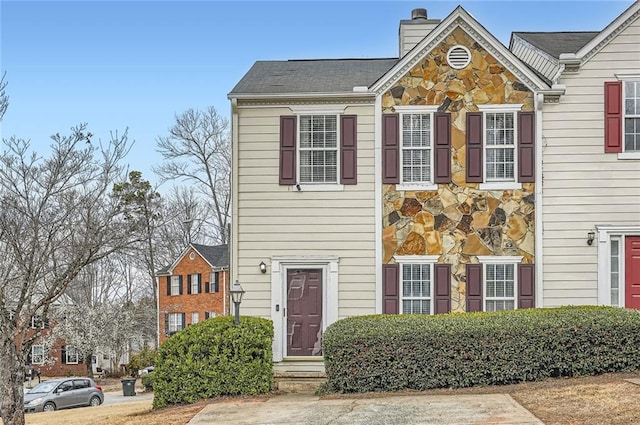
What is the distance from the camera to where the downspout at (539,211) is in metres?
15.2

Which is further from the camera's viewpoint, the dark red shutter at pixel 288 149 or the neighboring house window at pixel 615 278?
the dark red shutter at pixel 288 149

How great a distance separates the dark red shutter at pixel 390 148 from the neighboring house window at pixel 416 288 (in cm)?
171

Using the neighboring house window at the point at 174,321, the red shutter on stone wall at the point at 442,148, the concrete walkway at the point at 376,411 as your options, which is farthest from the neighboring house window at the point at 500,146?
the neighboring house window at the point at 174,321

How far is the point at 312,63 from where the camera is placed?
18.2m

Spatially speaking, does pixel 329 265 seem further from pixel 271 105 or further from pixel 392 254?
pixel 271 105

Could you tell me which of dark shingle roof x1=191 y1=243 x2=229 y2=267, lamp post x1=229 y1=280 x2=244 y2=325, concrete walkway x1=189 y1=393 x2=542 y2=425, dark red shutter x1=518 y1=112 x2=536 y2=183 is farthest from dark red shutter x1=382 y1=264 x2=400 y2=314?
dark shingle roof x1=191 y1=243 x2=229 y2=267

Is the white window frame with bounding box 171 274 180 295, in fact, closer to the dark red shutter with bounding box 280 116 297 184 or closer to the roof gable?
the dark red shutter with bounding box 280 116 297 184

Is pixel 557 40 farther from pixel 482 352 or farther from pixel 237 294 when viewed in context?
pixel 237 294

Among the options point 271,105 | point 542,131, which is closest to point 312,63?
point 271,105

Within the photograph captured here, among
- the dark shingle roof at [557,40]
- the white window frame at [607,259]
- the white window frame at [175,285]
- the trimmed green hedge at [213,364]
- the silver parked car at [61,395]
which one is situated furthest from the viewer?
the white window frame at [175,285]

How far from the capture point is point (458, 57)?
1552 centimetres

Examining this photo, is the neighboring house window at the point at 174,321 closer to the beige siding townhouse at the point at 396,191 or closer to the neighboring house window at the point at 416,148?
the beige siding townhouse at the point at 396,191

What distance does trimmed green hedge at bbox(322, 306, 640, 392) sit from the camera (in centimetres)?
1268

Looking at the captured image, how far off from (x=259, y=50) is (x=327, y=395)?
31.0 ft
